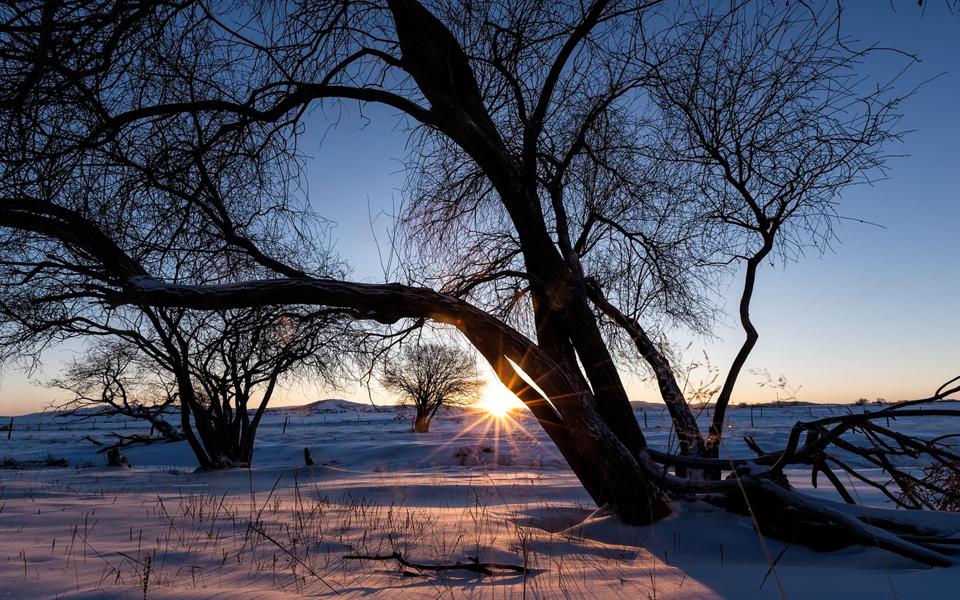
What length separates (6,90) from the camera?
13.7ft

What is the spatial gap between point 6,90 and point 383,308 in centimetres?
323

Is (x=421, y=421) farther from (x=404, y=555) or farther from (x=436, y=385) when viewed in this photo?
(x=404, y=555)

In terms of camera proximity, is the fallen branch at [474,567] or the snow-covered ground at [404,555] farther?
the fallen branch at [474,567]

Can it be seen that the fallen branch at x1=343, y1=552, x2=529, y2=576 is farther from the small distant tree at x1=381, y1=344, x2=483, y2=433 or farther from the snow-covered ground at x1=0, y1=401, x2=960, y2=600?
the small distant tree at x1=381, y1=344, x2=483, y2=433

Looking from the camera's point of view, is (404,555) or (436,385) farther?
(436,385)

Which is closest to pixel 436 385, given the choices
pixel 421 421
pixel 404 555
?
pixel 421 421

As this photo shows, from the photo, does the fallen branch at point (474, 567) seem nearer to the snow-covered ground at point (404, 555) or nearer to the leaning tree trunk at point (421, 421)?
the snow-covered ground at point (404, 555)

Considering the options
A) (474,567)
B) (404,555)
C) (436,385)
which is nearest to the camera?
(474,567)

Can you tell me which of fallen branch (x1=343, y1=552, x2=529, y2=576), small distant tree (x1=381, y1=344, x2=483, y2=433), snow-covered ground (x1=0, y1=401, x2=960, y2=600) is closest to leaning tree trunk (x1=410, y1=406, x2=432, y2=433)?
small distant tree (x1=381, y1=344, x2=483, y2=433)

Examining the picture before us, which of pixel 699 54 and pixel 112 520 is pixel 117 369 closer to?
pixel 112 520

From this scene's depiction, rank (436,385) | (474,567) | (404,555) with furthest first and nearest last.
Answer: (436,385)
(404,555)
(474,567)

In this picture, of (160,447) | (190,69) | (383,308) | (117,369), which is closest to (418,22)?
(190,69)

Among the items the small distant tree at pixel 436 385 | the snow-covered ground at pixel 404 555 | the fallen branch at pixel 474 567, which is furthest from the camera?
A: the small distant tree at pixel 436 385

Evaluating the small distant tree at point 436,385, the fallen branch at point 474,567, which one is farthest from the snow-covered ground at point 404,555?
the small distant tree at point 436,385
